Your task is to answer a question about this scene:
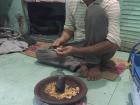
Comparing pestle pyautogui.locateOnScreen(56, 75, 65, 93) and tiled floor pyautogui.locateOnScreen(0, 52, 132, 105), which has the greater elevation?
pestle pyautogui.locateOnScreen(56, 75, 65, 93)

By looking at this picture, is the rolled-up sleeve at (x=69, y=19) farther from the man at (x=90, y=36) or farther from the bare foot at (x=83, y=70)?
the bare foot at (x=83, y=70)

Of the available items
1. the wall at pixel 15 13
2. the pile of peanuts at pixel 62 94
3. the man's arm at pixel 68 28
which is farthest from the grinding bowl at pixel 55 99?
the wall at pixel 15 13

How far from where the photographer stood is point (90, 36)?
1.89 meters

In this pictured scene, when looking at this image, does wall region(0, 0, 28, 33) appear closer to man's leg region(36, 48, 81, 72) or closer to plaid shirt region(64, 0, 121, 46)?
man's leg region(36, 48, 81, 72)

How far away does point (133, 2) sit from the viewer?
2.34m

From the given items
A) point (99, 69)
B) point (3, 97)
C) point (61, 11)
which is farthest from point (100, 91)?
point (61, 11)

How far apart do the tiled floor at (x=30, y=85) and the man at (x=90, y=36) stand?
4.4 inches

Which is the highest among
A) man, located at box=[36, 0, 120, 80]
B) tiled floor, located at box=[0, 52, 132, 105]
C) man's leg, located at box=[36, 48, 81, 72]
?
man, located at box=[36, 0, 120, 80]

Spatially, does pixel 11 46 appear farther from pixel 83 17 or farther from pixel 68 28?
pixel 83 17

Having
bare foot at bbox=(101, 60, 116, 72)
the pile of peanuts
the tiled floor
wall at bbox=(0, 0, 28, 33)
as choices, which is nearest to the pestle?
the pile of peanuts

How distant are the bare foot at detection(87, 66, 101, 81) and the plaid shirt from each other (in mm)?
249

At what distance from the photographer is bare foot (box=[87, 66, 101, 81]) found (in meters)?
1.93

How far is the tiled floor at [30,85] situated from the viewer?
1.71 m

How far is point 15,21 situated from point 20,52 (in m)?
0.52
